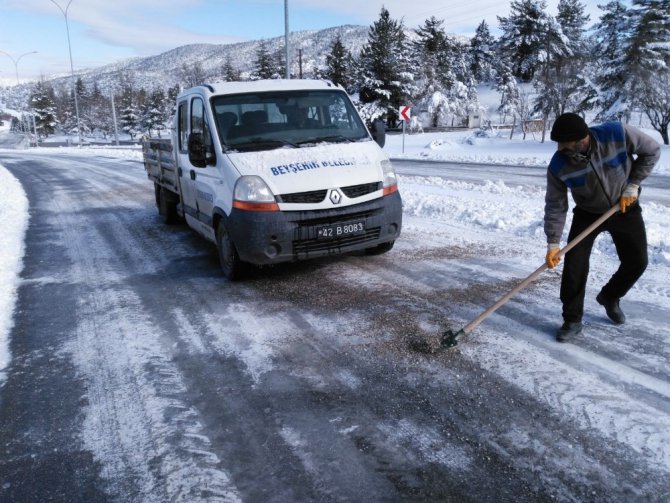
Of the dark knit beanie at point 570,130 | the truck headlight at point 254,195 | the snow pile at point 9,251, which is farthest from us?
the truck headlight at point 254,195

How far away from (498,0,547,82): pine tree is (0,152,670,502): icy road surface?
191ft

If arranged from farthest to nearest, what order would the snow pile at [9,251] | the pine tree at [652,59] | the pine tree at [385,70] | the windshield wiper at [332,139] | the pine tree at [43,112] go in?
1. the pine tree at [43,112]
2. the pine tree at [385,70]
3. the pine tree at [652,59]
4. the windshield wiper at [332,139]
5. the snow pile at [9,251]

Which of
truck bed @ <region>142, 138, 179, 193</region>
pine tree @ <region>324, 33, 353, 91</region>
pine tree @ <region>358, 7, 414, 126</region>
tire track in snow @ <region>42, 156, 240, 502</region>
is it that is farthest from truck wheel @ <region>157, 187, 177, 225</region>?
pine tree @ <region>324, 33, 353, 91</region>

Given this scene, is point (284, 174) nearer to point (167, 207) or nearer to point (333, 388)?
point (333, 388)

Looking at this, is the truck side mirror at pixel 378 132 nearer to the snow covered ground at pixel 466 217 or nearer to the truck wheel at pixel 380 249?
the truck wheel at pixel 380 249

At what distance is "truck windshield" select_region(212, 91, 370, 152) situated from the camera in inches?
222

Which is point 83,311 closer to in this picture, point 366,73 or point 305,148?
point 305,148

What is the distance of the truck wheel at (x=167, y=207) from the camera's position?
8.70m

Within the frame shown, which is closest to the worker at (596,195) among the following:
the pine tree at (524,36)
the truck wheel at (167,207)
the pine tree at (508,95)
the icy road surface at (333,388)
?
the icy road surface at (333,388)

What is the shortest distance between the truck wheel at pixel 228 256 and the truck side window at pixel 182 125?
1736 mm

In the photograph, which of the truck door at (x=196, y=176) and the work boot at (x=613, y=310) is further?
the truck door at (x=196, y=176)

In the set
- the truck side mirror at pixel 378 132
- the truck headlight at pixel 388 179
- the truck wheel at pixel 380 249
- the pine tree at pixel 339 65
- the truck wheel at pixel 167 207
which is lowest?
the truck wheel at pixel 380 249

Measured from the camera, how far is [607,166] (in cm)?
363

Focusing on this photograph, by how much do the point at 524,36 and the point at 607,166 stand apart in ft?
210
